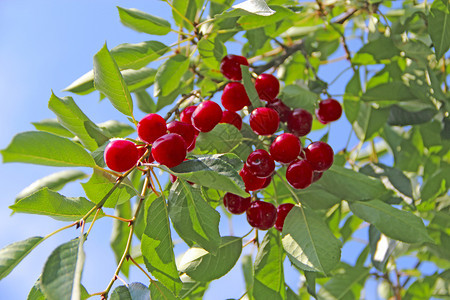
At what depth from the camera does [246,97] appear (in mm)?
1295

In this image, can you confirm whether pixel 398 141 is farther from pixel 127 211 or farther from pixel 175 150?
pixel 175 150

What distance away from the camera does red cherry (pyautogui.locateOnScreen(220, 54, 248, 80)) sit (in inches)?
55.7

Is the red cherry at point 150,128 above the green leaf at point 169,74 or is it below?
below

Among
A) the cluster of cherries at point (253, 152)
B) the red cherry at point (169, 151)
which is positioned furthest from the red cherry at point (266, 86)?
the red cherry at point (169, 151)

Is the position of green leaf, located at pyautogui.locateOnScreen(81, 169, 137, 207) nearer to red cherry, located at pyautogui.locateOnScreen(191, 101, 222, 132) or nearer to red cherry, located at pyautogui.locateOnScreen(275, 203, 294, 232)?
red cherry, located at pyautogui.locateOnScreen(191, 101, 222, 132)

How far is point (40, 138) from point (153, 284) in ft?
1.30

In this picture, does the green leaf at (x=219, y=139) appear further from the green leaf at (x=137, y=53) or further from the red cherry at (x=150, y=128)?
the green leaf at (x=137, y=53)

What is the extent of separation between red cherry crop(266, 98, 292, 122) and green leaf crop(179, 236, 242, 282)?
37 centimetres

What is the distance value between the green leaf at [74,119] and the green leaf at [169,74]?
36cm

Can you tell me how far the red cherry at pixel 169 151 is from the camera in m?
0.98

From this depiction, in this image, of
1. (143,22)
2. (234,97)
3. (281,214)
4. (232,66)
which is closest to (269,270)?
(281,214)

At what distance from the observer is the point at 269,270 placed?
1296mm

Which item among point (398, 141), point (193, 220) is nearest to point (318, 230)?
point (193, 220)

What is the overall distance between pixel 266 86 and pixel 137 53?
40 cm
